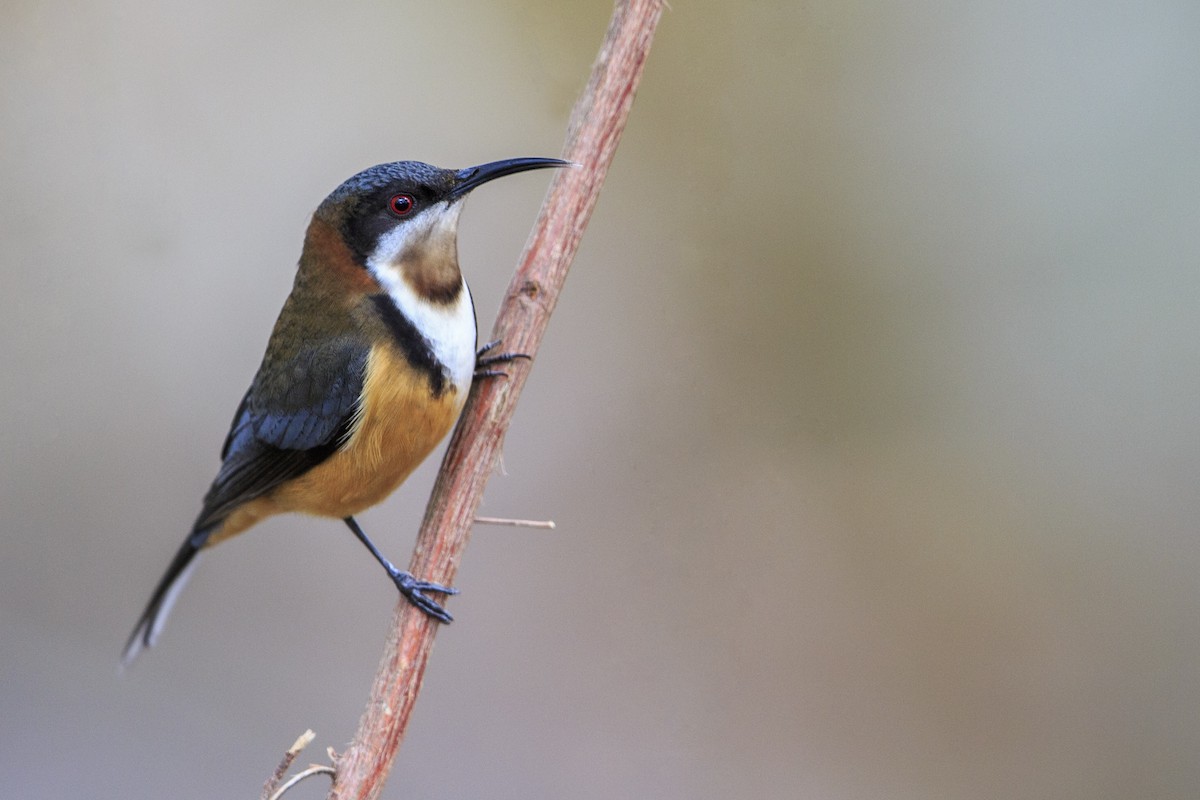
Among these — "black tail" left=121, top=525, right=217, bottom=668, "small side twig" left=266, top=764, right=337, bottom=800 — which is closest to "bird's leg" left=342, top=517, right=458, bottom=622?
"small side twig" left=266, top=764, right=337, bottom=800

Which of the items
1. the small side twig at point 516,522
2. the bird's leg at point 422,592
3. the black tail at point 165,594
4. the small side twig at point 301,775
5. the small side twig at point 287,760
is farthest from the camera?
the black tail at point 165,594

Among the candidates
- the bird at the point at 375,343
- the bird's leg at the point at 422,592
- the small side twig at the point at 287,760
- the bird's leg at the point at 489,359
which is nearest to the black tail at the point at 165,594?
the bird at the point at 375,343

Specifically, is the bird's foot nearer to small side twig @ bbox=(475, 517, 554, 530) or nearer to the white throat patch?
small side twig @ bbox=(475, 517, 554, 530)

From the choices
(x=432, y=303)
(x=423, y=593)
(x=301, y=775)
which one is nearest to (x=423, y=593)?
(x=423, y=593)

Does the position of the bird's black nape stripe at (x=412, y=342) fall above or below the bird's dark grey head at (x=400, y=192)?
below

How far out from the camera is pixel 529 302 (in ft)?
12.4

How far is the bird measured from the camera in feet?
12.4

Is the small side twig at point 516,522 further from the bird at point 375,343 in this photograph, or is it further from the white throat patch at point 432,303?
the white throat patch at point 432,303

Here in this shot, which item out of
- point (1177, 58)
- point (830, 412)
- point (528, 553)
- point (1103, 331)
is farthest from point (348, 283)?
point (1177, 58)

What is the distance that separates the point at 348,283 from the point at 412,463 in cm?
Answer: 68

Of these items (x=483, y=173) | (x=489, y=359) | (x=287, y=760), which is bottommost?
(x=287, y=760)

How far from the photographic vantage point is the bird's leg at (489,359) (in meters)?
3.84

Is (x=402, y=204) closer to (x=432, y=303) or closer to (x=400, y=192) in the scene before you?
(x=400, y=192)

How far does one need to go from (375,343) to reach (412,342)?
0.14 metres
